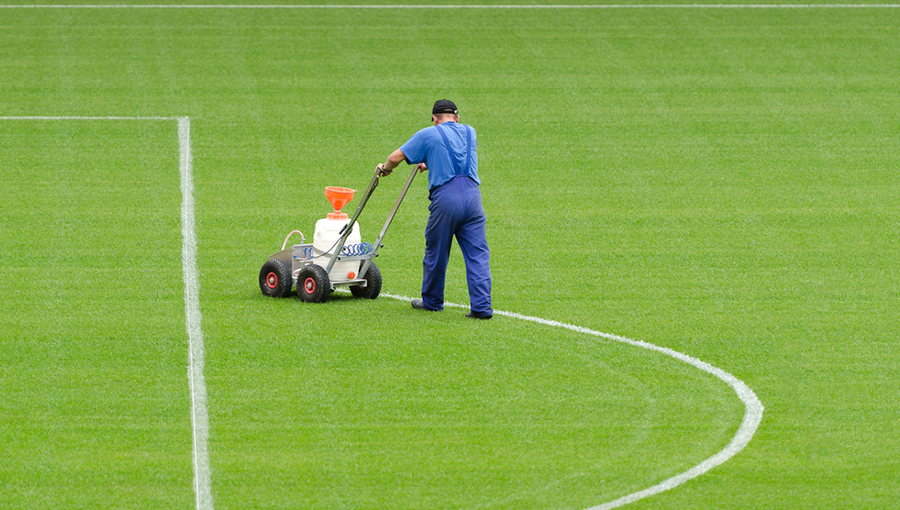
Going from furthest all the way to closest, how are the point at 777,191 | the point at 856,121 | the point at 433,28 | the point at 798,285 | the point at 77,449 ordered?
the point at 433,28
the point at 856,121
the point at 777,191
the point at 798,285
the point at 77,449

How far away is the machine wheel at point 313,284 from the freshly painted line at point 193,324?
853 millimetres

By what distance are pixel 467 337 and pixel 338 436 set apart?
227 centimetres

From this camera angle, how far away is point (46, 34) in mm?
21062

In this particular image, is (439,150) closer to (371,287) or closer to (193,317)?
(371,287)

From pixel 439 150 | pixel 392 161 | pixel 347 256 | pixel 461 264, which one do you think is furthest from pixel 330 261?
pixel 461 264

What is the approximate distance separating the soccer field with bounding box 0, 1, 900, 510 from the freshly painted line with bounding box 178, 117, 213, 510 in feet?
0.10

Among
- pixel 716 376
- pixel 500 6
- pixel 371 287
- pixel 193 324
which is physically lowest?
pixel 716 376

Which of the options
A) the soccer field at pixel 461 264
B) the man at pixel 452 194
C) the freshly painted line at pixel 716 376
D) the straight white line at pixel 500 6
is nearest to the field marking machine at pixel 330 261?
the soccer field at pixel 461 264

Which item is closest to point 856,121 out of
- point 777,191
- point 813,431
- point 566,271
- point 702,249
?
point 777,191

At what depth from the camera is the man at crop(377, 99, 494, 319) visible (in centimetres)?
1059

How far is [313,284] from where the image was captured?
11.1 m

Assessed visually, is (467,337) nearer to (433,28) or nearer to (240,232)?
(240,232)

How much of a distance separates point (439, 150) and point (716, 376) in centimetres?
273

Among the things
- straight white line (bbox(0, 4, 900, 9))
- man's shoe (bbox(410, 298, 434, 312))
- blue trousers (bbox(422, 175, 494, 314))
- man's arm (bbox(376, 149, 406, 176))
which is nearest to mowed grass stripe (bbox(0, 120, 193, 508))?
man's shoe (bbox(410, 298, 434, 312))
